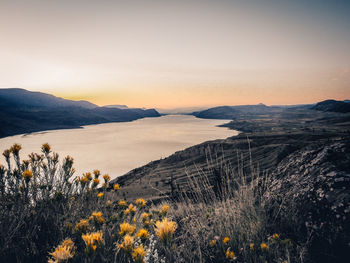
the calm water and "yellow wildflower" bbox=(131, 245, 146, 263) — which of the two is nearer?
"yellow wildflower" bbox=(131, 245, 146, 263)

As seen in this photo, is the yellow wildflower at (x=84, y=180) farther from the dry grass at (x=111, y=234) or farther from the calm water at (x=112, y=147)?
the calm water at (x=112, y=147)

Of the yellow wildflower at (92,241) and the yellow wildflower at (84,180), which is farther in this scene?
the yellow wildflower at (84,180)

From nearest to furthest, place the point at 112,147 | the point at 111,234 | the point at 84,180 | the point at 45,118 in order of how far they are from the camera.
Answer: the point at 111,234 → the point at 84,180 → the point at 112,147 → the point at 45,118

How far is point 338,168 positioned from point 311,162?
1.74 feet

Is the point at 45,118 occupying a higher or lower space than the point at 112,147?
higher

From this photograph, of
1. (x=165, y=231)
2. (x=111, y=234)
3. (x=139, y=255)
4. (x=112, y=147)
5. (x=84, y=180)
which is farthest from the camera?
(x=112, y=147)

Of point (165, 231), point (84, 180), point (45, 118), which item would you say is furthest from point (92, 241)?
point (45, 118)

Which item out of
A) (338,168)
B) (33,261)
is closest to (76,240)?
(33,261)

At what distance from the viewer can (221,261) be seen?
1667 millimetres

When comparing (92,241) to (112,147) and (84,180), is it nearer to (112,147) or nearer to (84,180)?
(84,180)

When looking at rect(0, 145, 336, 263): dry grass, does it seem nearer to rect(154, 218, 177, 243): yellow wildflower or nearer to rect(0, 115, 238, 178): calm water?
rect(154, 218, 177, 243): yellow wildflower

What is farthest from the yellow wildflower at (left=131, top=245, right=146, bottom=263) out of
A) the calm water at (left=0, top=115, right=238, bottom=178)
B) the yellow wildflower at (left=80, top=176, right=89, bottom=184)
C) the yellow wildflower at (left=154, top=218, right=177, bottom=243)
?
the calm water at (left=0, top=115, right=238, bottom=178)

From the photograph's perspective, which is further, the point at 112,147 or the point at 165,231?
the point at 112,147

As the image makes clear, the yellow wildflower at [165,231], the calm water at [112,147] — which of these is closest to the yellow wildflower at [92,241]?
the yellow wildflower at [165,231]
